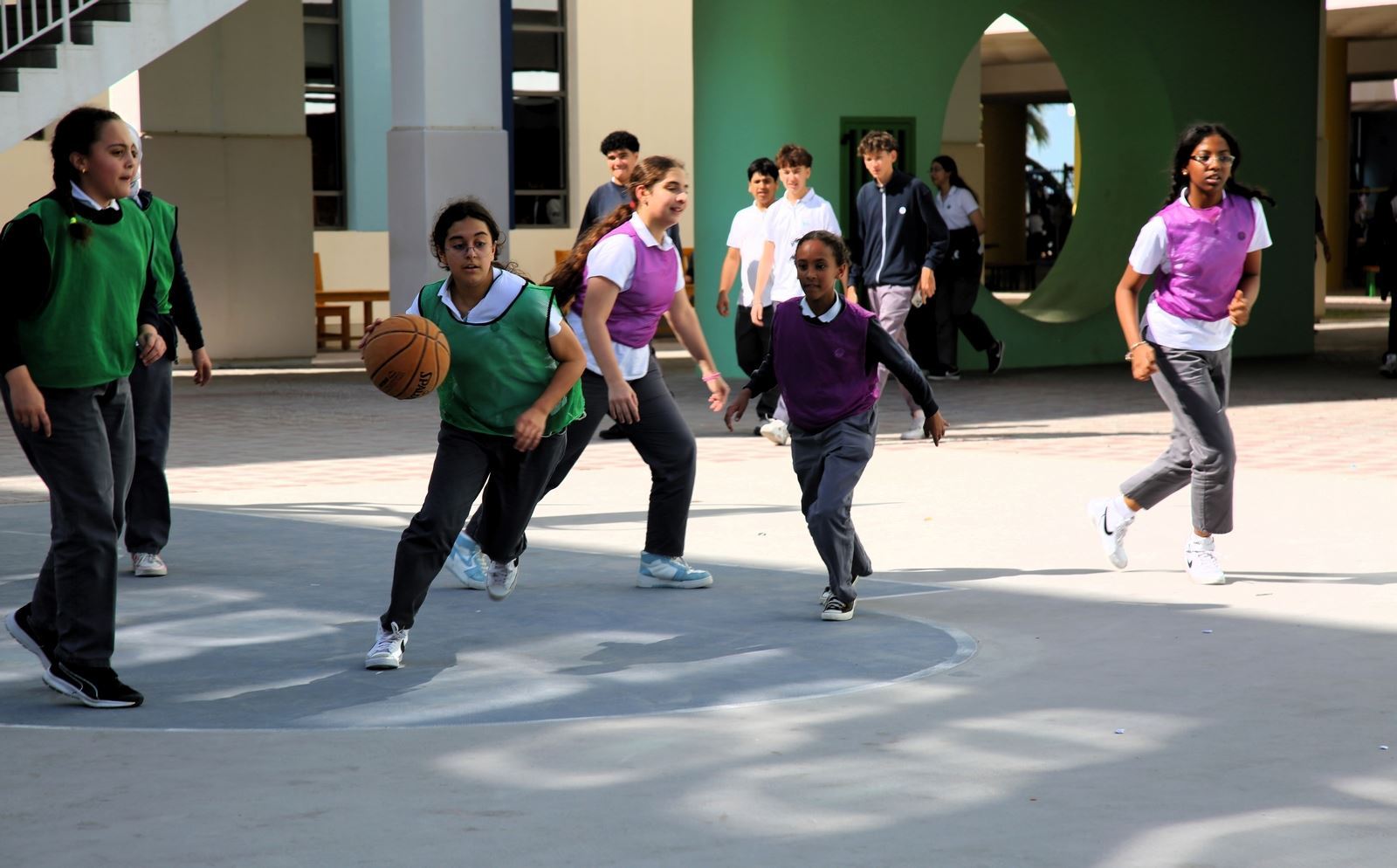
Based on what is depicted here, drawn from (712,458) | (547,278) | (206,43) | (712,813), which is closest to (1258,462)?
(712,458)

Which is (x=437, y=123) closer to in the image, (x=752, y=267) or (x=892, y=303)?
(x=752, y=267)

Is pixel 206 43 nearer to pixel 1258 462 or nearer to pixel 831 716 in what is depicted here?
pixel 1258 462

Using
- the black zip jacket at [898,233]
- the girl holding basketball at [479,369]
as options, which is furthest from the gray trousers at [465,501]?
the black zip jacket at [898,233]

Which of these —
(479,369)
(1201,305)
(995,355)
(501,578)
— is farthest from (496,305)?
(995,355)

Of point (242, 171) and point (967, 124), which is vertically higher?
point (967, 124)

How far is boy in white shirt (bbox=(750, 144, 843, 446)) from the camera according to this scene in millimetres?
12711

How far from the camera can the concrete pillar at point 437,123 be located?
1767 cm

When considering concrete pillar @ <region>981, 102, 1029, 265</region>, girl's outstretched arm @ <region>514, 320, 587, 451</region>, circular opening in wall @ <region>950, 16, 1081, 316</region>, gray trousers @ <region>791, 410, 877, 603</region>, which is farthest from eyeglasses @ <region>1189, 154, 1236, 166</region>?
concrete pillar @ <region>981, 102, 1029, 265</region>

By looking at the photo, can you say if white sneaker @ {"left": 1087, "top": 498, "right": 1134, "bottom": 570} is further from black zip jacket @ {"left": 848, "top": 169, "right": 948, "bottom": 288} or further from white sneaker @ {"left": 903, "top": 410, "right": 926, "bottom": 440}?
black zip jacket @ {"left": 848, "top": 169, "right": 948, "bottom": 288}

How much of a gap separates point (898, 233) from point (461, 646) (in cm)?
729

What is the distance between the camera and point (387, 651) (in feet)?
20.4

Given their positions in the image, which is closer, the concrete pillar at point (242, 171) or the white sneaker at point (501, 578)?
the white sneaker at point (501, 578)

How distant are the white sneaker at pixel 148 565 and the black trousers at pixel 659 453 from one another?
50.2 inches

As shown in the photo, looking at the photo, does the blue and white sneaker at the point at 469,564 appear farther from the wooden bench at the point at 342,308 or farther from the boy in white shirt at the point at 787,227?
the wooden bench at the point at 342,308
